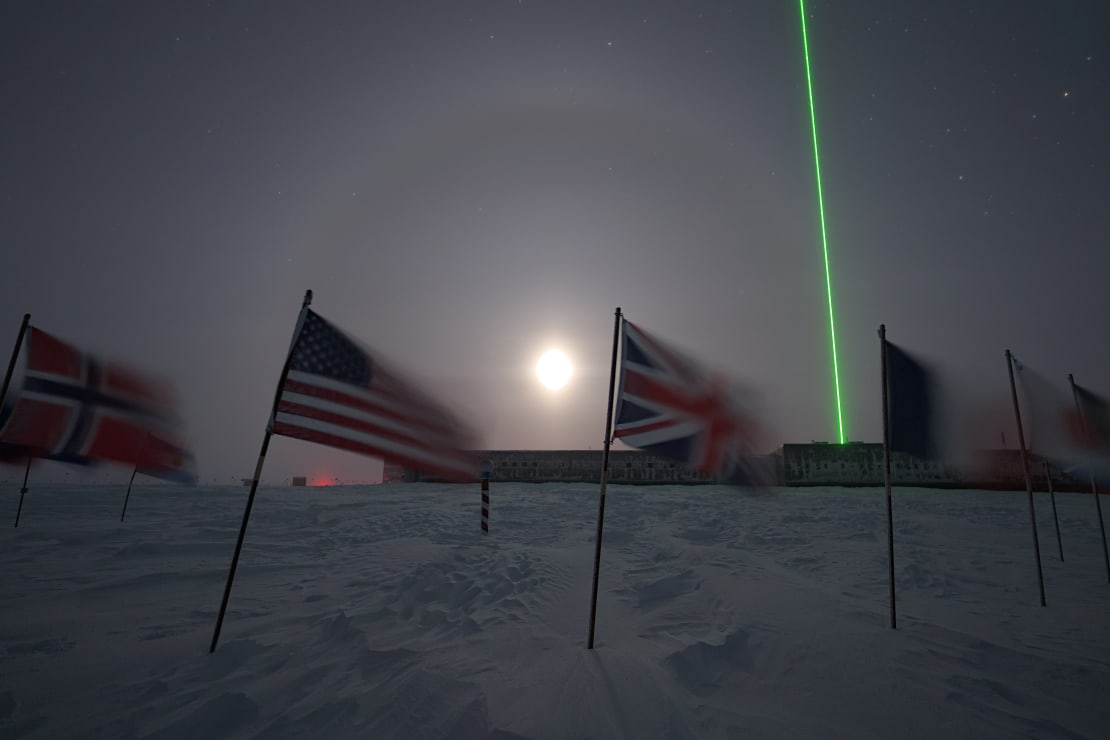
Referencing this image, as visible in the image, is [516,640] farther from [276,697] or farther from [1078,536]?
[1078,536]

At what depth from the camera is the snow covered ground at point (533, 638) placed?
4.47 metres

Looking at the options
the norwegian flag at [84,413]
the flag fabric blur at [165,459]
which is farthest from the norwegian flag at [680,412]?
the flag fabric blur at [165,459]

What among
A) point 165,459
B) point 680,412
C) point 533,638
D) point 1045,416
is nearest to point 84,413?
point 165,459

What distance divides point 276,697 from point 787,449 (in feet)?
121

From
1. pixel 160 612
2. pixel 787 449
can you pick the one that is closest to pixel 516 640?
pixel 160 612

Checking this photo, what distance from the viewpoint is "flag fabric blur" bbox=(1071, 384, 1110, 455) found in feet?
34.0

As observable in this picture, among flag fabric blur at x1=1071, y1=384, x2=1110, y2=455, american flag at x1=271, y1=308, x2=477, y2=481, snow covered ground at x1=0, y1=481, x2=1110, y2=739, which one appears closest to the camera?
snow covered ground at x1=0, y1=481, x2=1110, y2=739

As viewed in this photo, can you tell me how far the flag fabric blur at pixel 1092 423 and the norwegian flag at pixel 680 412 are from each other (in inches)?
344

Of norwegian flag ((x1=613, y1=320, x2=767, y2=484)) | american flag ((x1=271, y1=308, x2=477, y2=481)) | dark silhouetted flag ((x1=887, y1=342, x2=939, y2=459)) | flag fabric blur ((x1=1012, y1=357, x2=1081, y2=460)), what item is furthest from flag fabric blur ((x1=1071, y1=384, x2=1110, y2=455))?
american flag ((x1=271, y1=308, x2=477, y2=481))

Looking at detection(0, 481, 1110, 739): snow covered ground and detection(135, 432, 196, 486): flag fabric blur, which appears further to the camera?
detection(135, 432, 196, 486): flag fabric blur

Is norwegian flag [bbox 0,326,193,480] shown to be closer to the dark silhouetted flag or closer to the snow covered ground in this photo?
the snow covered ground

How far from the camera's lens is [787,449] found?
117 feet

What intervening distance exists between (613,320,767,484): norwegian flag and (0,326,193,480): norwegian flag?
1152cm

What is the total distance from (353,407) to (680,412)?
451 cm
